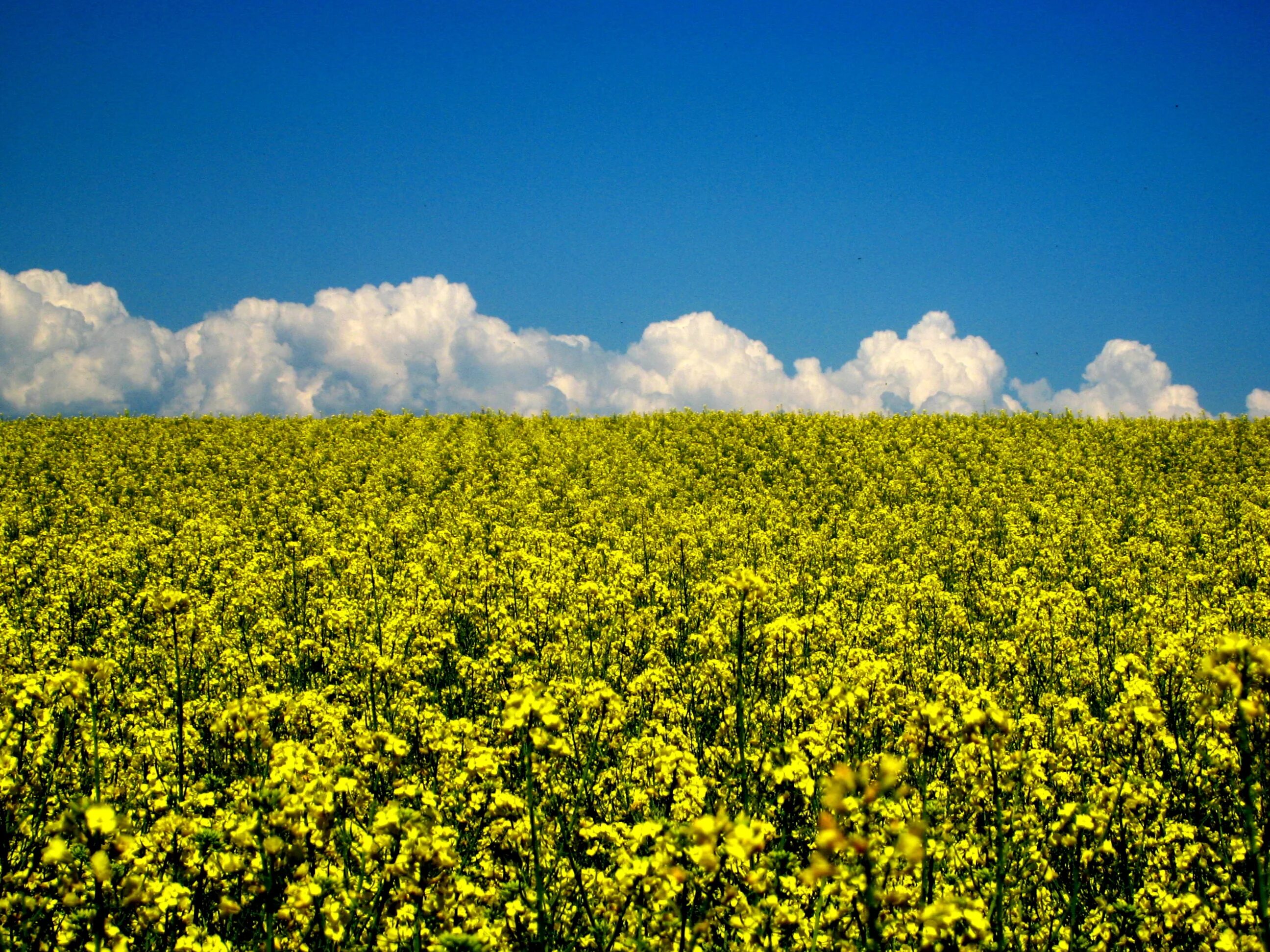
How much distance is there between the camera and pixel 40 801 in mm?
5125

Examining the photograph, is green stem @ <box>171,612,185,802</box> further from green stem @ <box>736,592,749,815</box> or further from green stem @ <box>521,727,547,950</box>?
green stem @ <box>736,592,749,815</box>

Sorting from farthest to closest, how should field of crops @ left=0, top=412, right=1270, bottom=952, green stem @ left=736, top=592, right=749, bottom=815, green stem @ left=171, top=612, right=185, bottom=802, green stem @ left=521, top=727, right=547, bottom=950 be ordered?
green stem @ left=171, top=612, right=185, bottom=802, green stem @ left=736, top=592, right=749, bottom=815, field of crops @ left=0, top=412, right=1270, bottom=952, green stem @ left=521, top=727, right=547, bottom=950

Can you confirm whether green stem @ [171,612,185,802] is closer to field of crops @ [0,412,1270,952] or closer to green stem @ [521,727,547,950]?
field of crops @ [0,412,1270,952]

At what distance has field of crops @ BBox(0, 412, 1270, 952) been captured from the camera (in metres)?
3.57

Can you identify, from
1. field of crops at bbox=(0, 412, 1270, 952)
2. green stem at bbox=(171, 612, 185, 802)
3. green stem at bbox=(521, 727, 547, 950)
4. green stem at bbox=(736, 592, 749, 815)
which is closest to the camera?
green stem at bbox=(521, 727, 547, 950)

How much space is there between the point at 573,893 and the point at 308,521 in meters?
13.8

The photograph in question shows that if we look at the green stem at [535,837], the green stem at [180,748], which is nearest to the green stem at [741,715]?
the green stem at [535,837]

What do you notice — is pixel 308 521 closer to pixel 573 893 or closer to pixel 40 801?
pixel 40 801

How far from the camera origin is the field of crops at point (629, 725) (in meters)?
3.57

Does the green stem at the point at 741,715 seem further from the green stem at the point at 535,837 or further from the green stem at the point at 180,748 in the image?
the green stem at the point at 180,748

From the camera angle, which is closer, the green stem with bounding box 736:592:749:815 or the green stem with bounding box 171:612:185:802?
the green stem with bounding box 736:592:749:815

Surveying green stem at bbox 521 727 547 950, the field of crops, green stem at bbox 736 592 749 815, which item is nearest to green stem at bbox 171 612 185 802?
the field of crops

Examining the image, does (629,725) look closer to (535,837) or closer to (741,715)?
(741,715)

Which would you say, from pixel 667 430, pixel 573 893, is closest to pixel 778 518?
pixel 667 430
